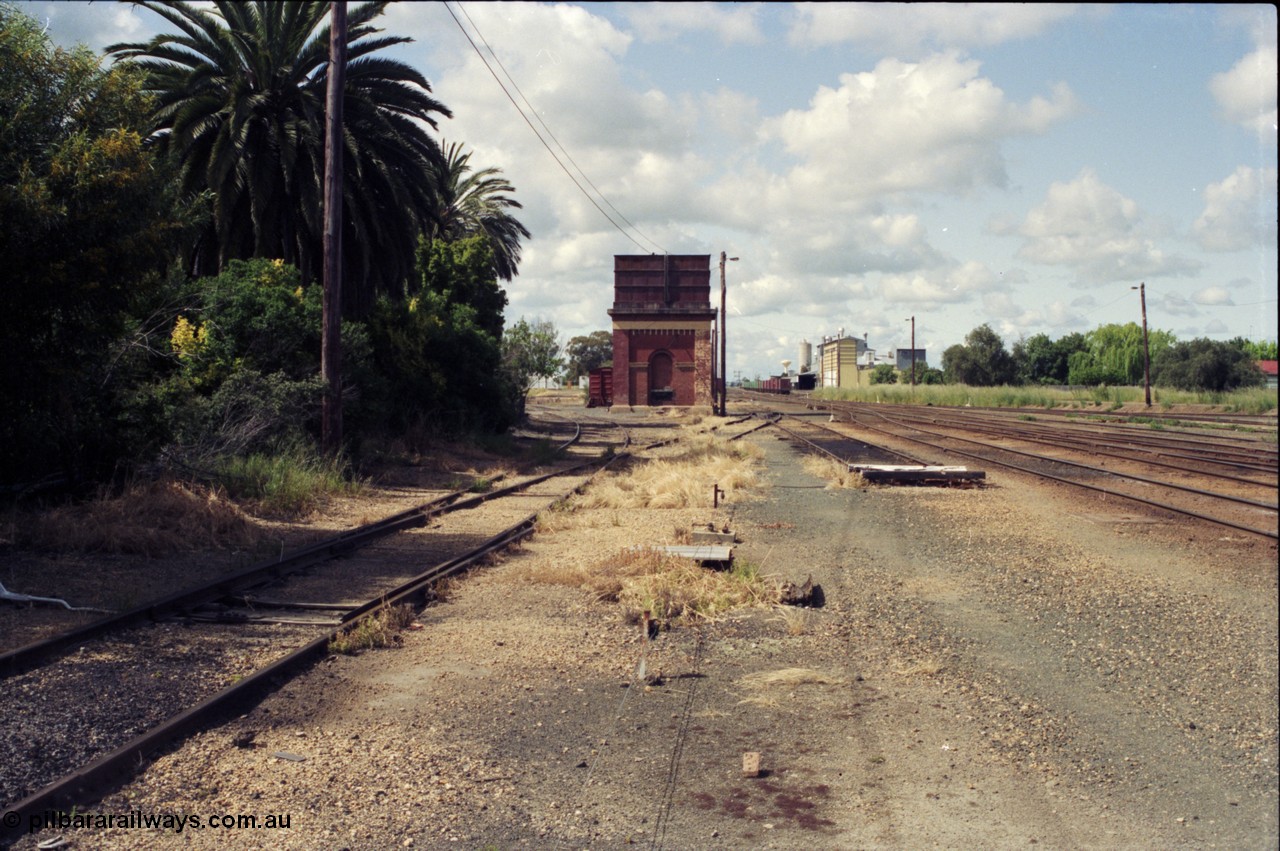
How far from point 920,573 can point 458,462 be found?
568 inches

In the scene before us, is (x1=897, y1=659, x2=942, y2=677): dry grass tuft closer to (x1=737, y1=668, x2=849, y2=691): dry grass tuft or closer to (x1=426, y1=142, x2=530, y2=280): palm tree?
(x1=737, y1=668, x2=849, y2=691): dry grass tuft

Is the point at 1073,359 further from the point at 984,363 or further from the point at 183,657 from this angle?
the point at 183,657

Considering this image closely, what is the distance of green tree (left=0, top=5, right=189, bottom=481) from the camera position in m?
9.20

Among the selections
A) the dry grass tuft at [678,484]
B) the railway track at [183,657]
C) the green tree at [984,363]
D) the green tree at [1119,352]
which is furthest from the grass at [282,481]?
the green tree at [984,363]

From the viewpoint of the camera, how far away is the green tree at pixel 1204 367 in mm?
36281

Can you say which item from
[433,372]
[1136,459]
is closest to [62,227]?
[433,372]

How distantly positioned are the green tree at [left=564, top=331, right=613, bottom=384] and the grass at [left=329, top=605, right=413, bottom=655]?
111204 mm

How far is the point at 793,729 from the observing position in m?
5.70

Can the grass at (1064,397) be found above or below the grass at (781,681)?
above

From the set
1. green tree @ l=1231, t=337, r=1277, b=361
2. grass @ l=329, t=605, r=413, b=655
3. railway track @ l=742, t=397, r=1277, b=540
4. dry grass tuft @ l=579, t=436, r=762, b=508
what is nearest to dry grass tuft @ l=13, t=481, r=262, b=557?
grass @ l=329, t=605, r=413, b=655

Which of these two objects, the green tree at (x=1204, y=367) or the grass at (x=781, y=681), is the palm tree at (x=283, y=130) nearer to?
the grass at (x=781, y=681)

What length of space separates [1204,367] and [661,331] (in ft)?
97.4

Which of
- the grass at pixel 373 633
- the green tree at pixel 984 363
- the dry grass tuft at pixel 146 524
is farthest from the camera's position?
the green tree at pixel 984 363

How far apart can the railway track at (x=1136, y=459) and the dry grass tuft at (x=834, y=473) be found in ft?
10.8
